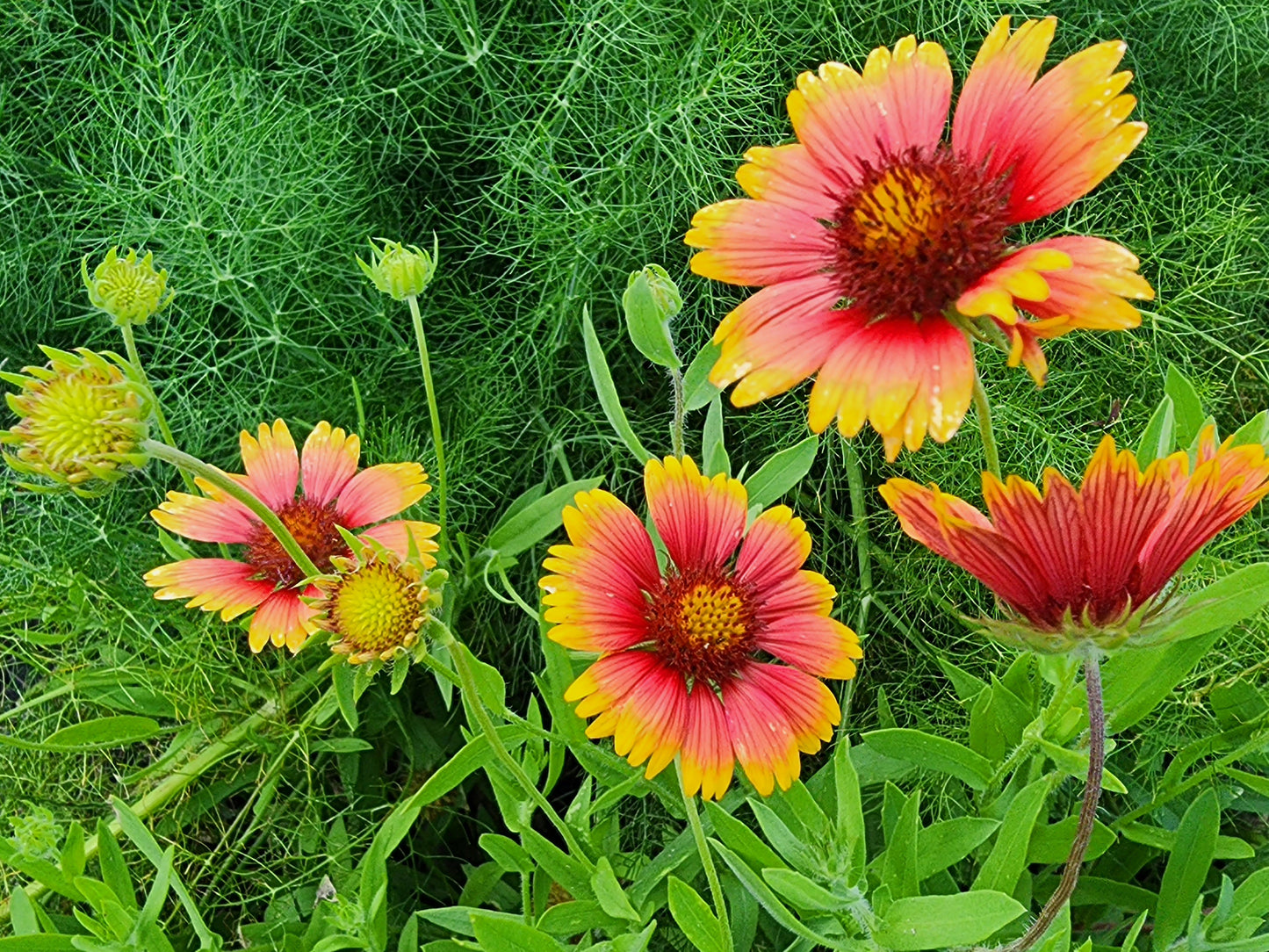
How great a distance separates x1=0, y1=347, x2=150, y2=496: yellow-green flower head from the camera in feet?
1.68

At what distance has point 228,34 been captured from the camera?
1.13m

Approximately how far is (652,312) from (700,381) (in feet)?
0.24

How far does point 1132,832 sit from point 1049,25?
1.70 ft

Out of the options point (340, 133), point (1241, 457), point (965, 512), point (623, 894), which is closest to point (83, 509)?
point (340, 133)

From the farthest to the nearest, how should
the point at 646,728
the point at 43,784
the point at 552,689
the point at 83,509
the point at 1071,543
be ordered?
the point at 83,509
the point at 43,784
the point at 552,689
the point at 646,728
the point at 1071,543

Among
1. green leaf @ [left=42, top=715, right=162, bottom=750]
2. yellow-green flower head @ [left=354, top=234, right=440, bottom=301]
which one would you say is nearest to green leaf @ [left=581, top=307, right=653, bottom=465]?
yellow-green flower head @ [left=354, top=234, right=440, bottom=301]

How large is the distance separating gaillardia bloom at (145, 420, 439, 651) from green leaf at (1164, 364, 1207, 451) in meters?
0.47

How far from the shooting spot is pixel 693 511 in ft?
2.23

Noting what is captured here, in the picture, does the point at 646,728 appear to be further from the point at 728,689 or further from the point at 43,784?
the point at 43,784

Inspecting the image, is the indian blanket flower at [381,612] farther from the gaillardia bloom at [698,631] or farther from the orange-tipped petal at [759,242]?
the orange-tipped petal at [759,242]

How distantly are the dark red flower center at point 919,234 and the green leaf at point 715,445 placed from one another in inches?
8.3

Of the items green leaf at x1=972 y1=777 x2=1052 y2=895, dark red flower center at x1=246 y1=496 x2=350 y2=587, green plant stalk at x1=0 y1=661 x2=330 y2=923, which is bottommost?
green plant stalk at x1=0 y1=661 x2=330 y2=923

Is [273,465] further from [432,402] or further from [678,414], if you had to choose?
[678,414]

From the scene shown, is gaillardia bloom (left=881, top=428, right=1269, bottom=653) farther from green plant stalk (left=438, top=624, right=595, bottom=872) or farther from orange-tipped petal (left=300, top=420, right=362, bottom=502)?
orange-tipped petal (left=300, top=420, right=362, bottom=502)
